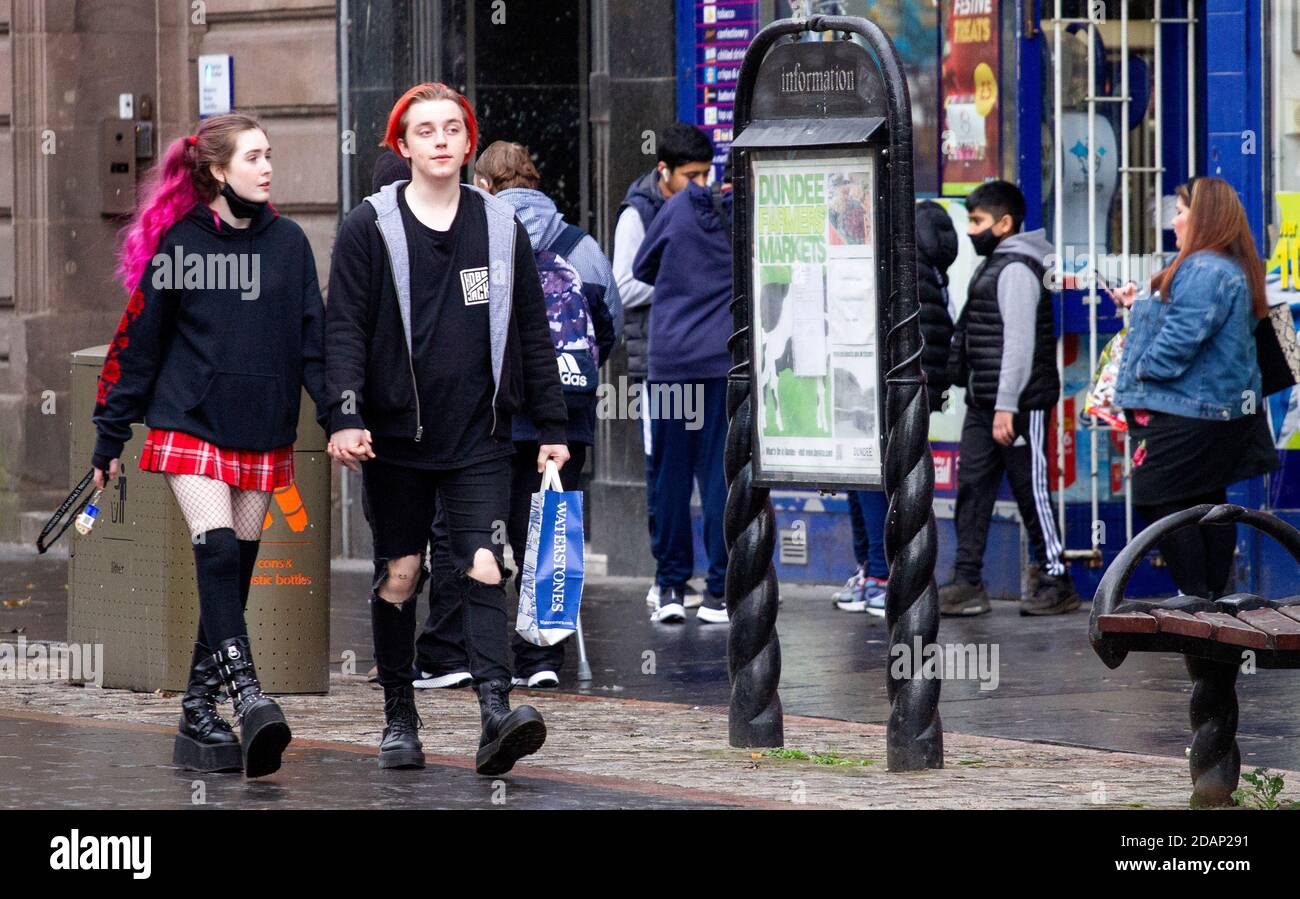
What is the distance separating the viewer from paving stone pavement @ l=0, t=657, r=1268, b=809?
641cm

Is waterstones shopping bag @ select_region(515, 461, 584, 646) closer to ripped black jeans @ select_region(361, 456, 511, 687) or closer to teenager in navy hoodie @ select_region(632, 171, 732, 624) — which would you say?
ripped black jeans @ select_region(361, 456, 511, 687)

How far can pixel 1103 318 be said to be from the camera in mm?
11305

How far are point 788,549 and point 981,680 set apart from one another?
10.5ft

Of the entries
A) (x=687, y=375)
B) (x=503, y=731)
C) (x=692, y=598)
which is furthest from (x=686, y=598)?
(x=503, y=731)

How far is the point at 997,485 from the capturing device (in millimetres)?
11180

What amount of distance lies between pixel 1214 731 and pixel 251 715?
8.50 ft

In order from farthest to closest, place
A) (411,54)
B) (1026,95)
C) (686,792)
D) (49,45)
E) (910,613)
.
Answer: (49,45)
(411,54)
(1026,95)
(910,613)
(686,792)

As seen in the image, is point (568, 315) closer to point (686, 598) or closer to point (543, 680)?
point (543, 680)

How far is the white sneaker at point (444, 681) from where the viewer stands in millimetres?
8992

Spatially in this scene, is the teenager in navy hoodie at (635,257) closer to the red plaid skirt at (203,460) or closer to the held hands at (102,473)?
the red plaid skirt at (203,460)


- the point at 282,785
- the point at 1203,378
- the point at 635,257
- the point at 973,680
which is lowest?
the point at 973,680

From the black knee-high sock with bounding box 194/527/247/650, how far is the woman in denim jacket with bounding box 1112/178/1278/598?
12.8ft
